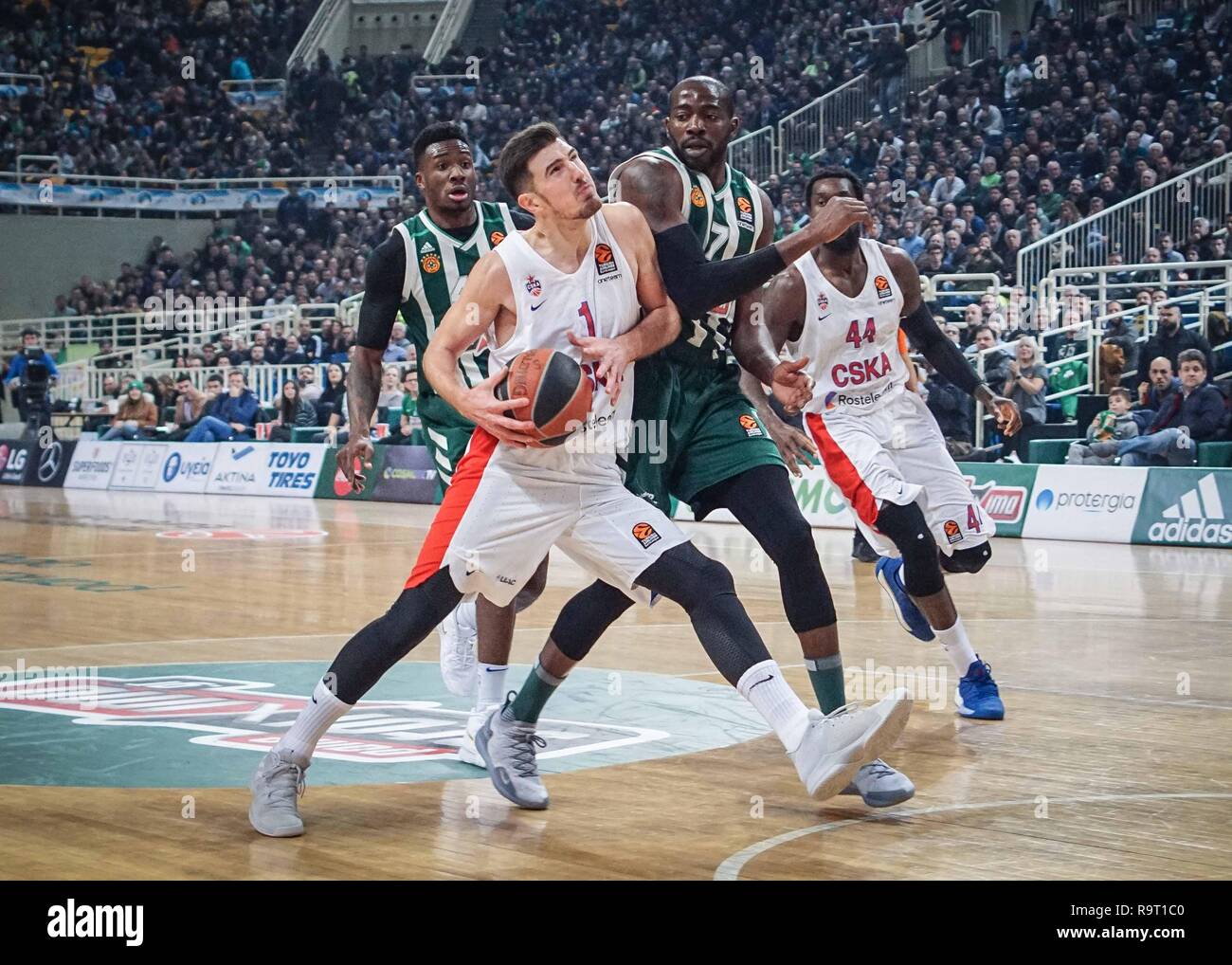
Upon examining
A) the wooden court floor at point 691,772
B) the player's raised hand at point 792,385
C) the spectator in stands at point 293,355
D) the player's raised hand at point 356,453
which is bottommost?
the wooden court floor at point 691,772

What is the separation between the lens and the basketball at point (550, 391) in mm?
4117

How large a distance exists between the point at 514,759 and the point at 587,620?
48 cm

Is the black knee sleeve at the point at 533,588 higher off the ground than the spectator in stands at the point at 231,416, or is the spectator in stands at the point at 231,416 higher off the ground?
the spectator in stands at the point at 231,416

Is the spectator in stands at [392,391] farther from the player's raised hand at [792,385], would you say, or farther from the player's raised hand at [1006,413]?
the player's raised hand at [792,385]

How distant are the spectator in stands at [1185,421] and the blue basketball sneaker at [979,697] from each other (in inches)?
327

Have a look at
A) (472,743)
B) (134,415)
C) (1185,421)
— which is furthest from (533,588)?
(134,415)

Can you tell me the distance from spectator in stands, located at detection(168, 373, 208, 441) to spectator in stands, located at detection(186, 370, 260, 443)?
0.24m

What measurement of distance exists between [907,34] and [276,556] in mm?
16623

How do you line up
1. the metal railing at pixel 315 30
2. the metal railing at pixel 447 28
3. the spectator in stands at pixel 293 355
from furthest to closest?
the metal railing at pixel 315 30
the metal railing at pixel 447 28
the spectator in stands at pixel 293 355

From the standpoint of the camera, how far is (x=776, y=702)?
4176 mm

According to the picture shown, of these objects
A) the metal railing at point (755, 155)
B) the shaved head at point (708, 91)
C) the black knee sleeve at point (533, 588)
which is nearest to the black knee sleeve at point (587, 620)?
the black knee sleeve at point (533, 588)

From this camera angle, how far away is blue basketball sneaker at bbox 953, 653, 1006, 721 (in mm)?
5941
